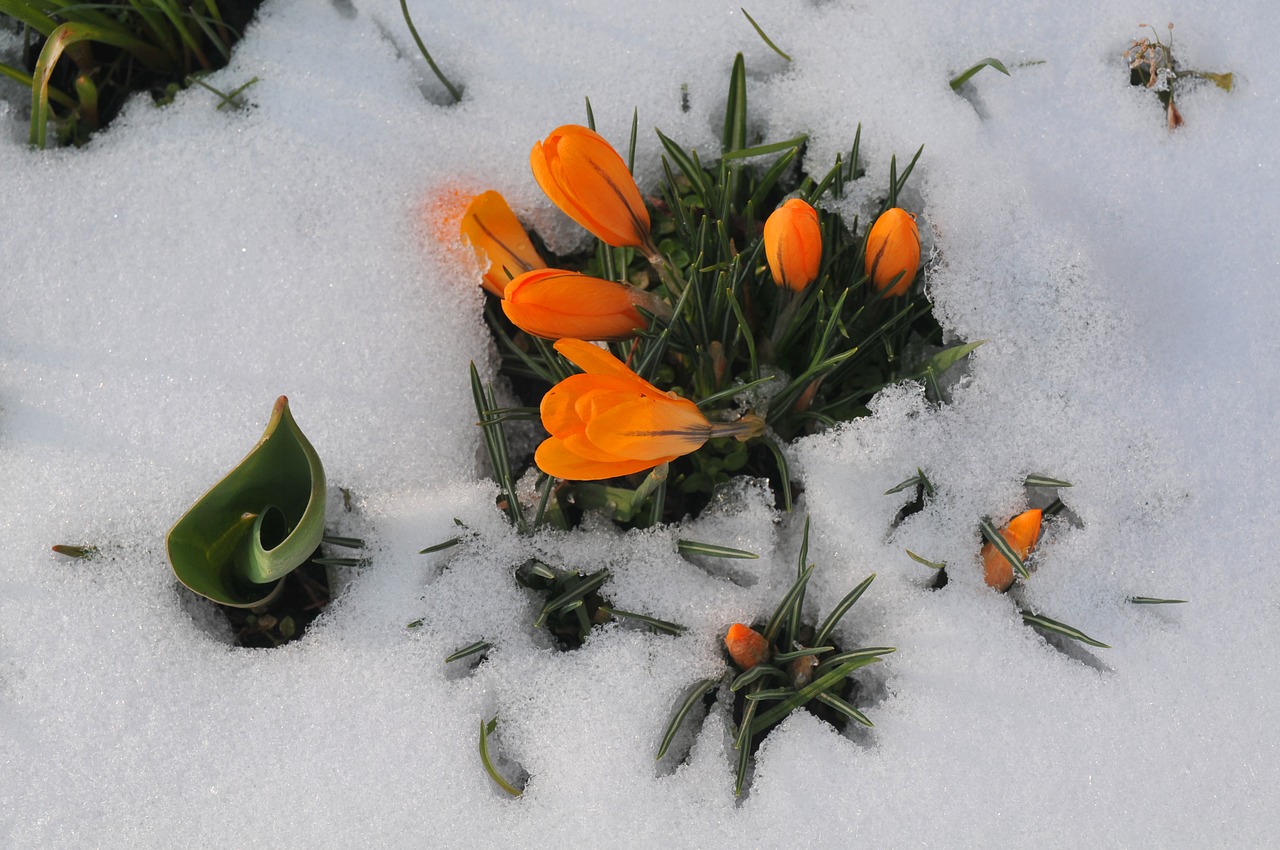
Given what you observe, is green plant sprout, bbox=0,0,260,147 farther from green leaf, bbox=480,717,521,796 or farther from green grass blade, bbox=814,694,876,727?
green grass blade, bbox=814,694,876,727

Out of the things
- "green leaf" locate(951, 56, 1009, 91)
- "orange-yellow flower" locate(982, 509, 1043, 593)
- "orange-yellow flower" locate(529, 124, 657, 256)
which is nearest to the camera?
"orange-yellow flower" locate(529, 124, 657, 256)

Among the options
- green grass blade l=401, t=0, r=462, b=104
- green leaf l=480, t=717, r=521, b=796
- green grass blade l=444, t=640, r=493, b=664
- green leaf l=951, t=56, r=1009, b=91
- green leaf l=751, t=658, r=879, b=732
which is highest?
green leaf l=951, t=56, r=1009, b=91

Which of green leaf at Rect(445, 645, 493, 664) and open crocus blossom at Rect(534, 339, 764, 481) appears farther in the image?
green leaf at Rect(445, 645, 493, 664)

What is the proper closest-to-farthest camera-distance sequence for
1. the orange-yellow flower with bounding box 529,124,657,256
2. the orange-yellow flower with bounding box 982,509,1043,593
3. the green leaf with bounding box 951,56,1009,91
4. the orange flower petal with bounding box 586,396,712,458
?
the orange flower petal with bounding box 586,396,712,458
the orange-yellow flower with bounding box 529,124,657,256
the orange-yellow flower with bounding box 982,509,1043,593
the green leaf with bounding box 951,56,1009,91

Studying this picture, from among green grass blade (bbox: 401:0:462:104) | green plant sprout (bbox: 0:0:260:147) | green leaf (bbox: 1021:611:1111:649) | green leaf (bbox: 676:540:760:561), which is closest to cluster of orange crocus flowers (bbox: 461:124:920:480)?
green leaf (bbox: 676:540:760:561)

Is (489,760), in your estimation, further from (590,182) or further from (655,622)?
(590,182)

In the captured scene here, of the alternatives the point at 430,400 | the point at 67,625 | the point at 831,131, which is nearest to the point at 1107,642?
the point at 831,131

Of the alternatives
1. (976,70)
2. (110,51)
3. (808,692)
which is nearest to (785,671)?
(808,692)

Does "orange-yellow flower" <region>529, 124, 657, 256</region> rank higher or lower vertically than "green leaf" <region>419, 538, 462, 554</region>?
higher
